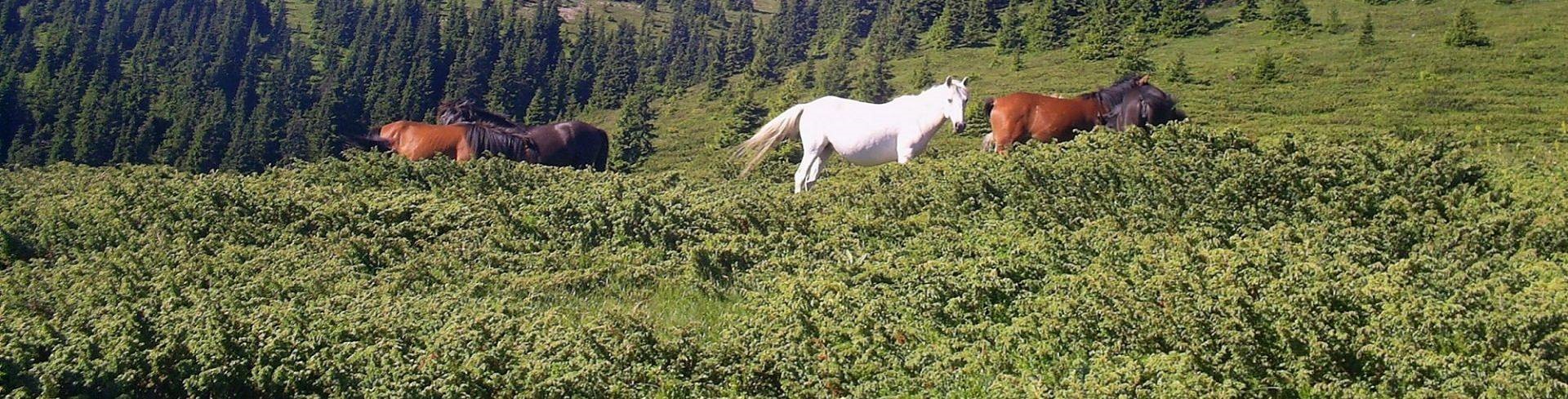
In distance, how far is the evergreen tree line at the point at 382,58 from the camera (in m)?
57.5

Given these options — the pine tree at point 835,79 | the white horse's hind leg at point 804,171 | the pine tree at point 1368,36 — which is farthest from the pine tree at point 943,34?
the white horse's hind leg at point 804,171

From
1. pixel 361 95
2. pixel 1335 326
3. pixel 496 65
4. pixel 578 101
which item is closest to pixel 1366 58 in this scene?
pixel 1335 326

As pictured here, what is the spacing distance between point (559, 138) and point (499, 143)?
1.26 m

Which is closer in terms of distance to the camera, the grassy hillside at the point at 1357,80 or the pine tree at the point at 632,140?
the grassy hillside at the point at 1357,80

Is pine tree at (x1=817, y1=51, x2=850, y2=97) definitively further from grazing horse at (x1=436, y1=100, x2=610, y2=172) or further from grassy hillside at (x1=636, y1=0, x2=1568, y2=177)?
grazing horse at (x1=436, y1=100, x2=610, y2=172)

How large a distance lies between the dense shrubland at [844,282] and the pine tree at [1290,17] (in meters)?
32.9

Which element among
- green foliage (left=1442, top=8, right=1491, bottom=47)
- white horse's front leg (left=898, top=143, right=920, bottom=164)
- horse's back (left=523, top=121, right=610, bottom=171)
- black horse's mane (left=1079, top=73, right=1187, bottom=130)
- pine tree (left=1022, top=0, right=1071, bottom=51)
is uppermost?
black horse's mane (left=1079, top=73, right=1187, bottom=130)

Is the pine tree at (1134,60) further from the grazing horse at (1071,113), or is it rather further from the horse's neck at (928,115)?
the horse's neck at (928,115)

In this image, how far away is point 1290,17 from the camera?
4059cm

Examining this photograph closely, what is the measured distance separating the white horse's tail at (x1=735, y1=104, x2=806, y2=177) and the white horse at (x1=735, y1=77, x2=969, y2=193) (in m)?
0.28

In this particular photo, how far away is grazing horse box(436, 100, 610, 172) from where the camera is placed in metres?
18.9

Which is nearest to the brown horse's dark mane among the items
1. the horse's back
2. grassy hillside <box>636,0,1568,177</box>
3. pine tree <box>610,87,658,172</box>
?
the horse's back

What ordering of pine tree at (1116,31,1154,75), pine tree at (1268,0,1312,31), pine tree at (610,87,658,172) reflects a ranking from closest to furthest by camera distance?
1. pine tree at (1116,31,1154,75)
2. pine tree at (610,87,658,172)
3. pine tree at (1268,0,1312,31)

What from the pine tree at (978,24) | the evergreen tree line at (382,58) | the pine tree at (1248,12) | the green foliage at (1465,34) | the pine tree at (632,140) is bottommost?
the evergreen tree line at (382,58)
